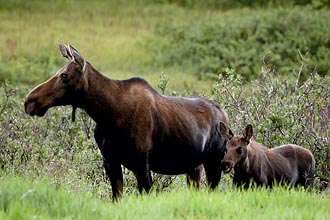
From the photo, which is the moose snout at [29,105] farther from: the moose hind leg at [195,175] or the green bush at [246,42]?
the green bush at [246,42]

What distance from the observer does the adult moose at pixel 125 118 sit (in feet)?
34.3

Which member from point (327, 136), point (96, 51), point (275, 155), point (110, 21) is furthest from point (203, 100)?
point (110, 21)

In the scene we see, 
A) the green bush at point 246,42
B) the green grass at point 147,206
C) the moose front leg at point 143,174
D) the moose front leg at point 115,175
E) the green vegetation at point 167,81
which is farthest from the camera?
the green bush at point 246,42

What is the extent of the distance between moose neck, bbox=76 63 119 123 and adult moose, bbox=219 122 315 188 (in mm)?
1522

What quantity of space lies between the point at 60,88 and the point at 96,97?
1.58ft

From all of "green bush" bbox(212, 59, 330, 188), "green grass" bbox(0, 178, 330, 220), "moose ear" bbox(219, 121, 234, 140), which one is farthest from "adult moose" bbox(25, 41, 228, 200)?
"green bush" bbox(212, 59, 330, 188)

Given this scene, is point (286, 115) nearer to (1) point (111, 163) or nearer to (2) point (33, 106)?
(1) point (111, 163)

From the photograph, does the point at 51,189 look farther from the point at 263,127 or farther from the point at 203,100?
the point at 263,127

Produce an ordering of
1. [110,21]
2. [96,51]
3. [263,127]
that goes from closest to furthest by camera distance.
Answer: [263,127] < [96,51] < [110,21]

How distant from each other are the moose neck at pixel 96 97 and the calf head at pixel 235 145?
1522 mm

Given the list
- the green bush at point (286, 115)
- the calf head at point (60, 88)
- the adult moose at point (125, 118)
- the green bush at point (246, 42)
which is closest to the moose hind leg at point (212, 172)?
the adult moose at point (125, 118)

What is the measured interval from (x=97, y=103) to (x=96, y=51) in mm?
17995

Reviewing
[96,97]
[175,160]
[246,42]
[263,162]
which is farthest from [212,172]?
[246,42]

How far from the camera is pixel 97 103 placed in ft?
35.1
